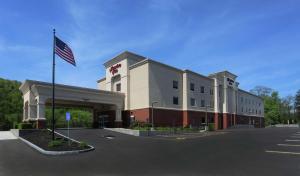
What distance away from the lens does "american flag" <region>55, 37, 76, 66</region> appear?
23.4 meters

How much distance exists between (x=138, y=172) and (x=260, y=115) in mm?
89450

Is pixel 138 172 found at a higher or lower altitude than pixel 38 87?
lower

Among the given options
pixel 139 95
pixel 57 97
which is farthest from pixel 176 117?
pixel 57 97

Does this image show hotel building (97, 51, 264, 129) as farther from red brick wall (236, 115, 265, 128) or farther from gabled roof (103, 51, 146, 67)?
red brick wall (236, 115, 265, 128)

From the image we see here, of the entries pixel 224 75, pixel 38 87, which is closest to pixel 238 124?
pixel 224 75

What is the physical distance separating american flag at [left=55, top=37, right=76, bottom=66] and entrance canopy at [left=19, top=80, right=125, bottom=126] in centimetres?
1604

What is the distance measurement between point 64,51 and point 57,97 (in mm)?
17981

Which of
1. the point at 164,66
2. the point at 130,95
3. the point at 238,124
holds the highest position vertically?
the point at 164,66

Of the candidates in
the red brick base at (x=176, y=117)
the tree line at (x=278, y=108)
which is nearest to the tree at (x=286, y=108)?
the tree line at (x=278, y=108)

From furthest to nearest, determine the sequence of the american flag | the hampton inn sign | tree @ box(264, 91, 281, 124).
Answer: tree @ box(264, 91, 281, 124) → the hampton inn sign → the american flag

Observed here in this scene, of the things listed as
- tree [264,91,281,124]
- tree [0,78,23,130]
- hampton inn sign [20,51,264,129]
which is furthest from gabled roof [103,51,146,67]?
tree [264,91,281,124]

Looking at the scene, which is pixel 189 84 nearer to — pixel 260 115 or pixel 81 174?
pixel 81 174

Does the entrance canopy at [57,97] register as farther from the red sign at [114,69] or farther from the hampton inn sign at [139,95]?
the red sign at [114,69]

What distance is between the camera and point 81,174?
12.1 meters
